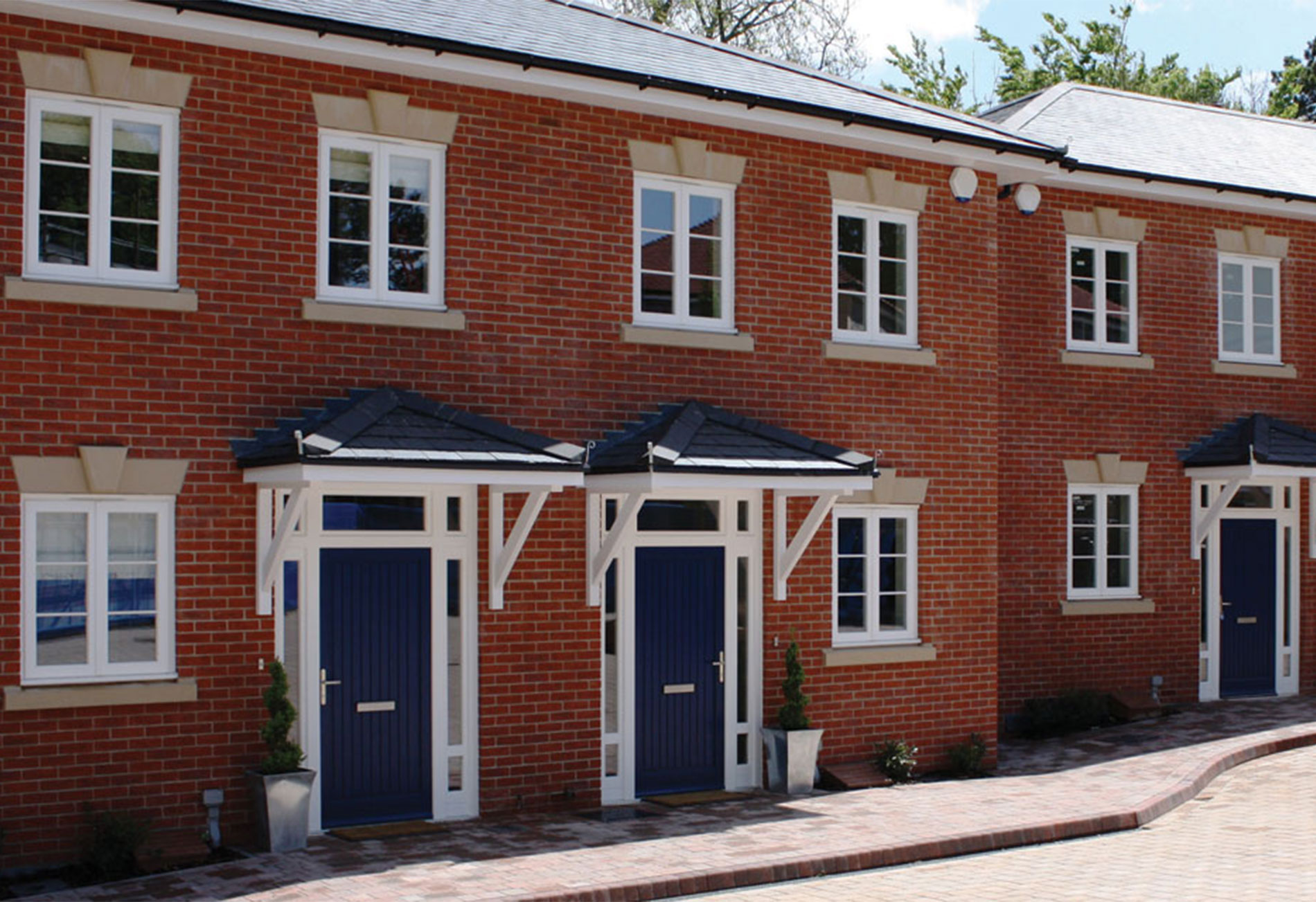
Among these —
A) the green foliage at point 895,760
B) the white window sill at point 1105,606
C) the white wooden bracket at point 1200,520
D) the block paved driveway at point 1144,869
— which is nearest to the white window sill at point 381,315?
the block paved driveway at point 1144,869

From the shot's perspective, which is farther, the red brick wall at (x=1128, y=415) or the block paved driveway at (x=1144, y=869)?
the red brick wall at (x=1128, y=415)

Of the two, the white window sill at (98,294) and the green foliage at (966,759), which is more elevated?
the white window sill at (98,294)

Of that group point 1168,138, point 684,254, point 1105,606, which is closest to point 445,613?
point 684,254

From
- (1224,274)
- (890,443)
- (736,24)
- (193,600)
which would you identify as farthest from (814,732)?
(736,24)

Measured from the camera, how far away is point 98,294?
35.5 ft

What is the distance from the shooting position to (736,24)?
107 ft

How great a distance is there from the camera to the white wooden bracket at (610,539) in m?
12.2

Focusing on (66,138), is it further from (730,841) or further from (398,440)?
(730,841)

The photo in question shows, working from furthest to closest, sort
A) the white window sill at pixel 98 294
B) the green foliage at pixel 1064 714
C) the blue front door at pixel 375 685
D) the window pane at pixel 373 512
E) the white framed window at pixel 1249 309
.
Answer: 1. the white framed window at pixel 1249 309
2. the green foliage at pixel 1064 714
3. the window pane at pixel 373 512
4. the blue front door at pixel 375 685
5. the white window sill at pixel 98 294

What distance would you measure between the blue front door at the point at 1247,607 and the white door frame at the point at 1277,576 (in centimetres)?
7

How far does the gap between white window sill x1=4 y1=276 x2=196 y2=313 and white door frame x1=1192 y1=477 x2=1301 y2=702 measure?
1228cm

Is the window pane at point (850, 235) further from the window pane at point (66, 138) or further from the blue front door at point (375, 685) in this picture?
the window pane at point (66, 138)

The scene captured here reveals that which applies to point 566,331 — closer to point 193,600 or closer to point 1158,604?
point 193,600

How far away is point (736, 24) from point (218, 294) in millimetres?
23237
